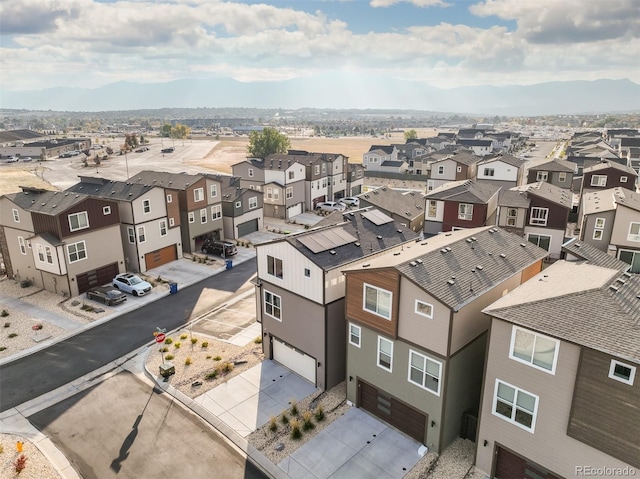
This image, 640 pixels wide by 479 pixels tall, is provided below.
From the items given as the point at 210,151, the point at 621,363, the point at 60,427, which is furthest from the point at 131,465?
the point at 210,151

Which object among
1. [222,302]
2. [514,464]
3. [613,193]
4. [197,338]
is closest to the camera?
[514,464]

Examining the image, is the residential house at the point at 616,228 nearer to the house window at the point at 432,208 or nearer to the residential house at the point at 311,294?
the house window at the point at 432,208

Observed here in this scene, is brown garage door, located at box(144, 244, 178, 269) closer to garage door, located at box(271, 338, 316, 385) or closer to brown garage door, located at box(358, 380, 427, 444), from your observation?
garage door, located at box(271, 338, 316, 385)

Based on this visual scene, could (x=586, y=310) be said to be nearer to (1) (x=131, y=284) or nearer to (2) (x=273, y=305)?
(2) (x=273, y=305)

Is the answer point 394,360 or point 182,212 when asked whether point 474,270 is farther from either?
point 182,212

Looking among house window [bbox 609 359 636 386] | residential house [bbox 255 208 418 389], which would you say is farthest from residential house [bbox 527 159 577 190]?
house window [bbox 609 359 636 386]

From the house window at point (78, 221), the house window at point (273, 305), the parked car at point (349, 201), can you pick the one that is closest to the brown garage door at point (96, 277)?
the house window at point (78, 221)

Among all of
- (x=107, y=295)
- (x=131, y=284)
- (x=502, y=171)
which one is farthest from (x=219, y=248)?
(x=502, y=171)
